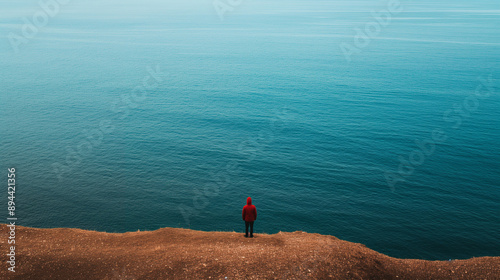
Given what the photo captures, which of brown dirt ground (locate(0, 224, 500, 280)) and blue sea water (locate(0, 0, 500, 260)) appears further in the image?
blue sea water (locate(0, 0, 500, 260))

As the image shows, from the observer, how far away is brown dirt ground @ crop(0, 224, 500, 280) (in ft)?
74.3

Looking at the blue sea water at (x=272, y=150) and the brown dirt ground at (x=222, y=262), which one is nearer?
the brown dirt ground at (x=222, y=262)

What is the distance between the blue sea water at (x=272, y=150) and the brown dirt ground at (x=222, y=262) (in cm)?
2048

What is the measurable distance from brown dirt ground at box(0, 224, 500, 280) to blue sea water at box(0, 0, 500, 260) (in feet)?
67.2

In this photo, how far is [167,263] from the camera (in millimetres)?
23562

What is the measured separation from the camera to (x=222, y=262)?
23391 mm

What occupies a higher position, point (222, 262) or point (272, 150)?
point (272, 150)

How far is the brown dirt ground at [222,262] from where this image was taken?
22656mm

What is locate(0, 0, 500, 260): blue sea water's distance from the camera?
50344mm

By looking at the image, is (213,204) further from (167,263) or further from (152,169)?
(167,263)

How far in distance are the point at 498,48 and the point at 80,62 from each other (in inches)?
7136

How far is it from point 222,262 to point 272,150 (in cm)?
5027

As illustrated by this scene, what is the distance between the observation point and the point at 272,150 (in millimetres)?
72938

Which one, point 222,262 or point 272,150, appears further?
point 272,150
